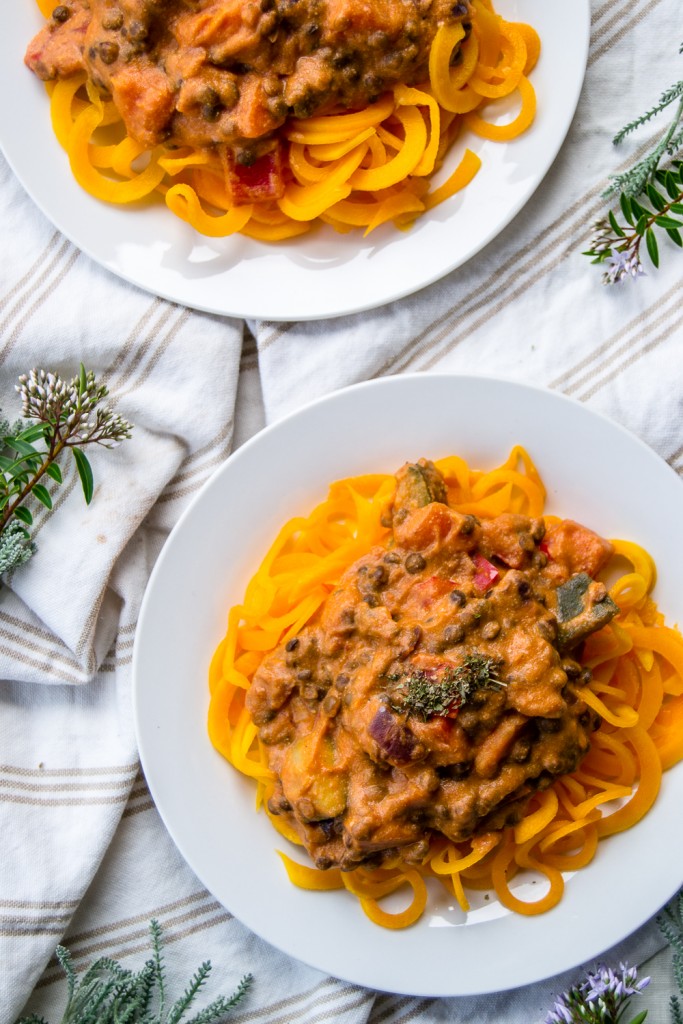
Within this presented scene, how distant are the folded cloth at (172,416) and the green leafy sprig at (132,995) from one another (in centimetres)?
9

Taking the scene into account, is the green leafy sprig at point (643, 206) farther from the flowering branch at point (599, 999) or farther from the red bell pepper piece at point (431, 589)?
the flowering branch at point (599, 999)

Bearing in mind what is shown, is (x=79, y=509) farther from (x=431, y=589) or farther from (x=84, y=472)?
(x=431, y=589)

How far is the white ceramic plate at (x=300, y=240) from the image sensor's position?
10.3 ft

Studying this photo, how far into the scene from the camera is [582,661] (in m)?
3.04

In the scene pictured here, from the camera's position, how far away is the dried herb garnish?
271 cm

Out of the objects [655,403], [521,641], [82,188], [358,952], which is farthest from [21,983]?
[655,403]

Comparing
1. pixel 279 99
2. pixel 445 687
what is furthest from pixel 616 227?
pixel 445 687

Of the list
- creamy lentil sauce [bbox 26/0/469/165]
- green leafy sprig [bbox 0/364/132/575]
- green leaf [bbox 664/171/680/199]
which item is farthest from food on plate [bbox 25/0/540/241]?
green leafy sprig [bbox 0/364/132/575]

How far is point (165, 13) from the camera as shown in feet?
10.1

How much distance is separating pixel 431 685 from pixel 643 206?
172 cm

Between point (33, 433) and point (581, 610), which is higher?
point (33, 433)

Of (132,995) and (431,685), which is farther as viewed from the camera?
(132,995)

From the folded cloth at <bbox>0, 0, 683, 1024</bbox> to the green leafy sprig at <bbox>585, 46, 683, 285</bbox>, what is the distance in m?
0.08

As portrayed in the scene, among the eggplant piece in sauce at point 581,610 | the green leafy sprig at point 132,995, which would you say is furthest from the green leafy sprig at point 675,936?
the green leafy sprig at point 132,995
